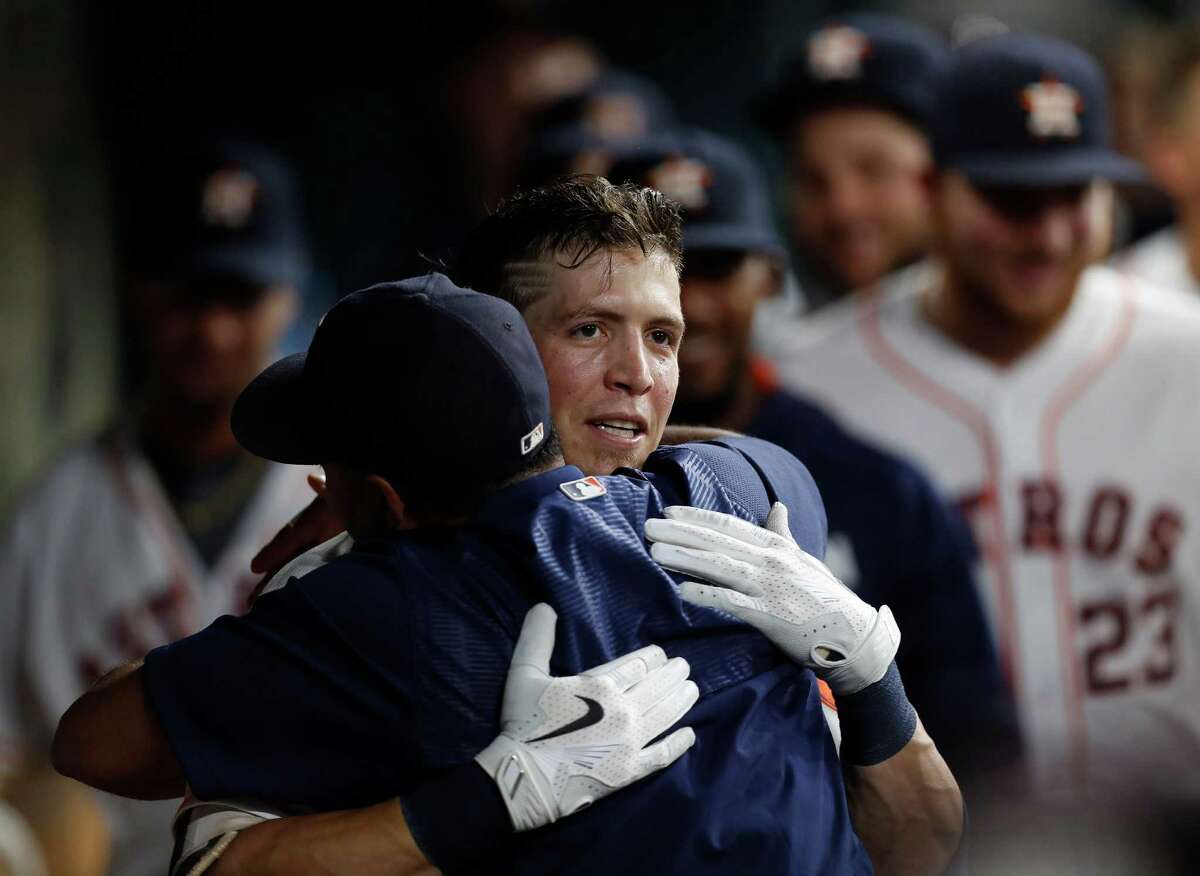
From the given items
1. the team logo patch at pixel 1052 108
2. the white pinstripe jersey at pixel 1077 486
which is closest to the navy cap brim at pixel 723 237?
the white pinstripe jersey at pixel 1077 486

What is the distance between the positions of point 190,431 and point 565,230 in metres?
2.39

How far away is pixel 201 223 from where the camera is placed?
3730 mm

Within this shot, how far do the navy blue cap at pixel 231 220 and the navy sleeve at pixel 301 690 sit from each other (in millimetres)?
2480

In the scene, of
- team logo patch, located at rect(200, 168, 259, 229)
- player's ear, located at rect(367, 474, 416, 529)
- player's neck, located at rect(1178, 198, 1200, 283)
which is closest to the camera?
player's ear, located at rect(367, 474, 416, 529)

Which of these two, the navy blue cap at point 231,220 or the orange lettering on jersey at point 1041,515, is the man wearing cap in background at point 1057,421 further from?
the navy blue cap at point 231,220

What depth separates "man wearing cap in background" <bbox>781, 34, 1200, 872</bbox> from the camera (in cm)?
335

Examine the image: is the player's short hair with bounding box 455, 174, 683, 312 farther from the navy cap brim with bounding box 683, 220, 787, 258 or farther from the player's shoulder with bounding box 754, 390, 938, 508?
the navy cap brim with bounding box 683, 220, 787, 258

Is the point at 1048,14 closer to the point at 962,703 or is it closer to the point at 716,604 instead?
the point at 962,703

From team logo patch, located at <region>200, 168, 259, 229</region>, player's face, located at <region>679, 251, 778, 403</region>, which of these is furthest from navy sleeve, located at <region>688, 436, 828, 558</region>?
team logo patch, located at <region>200, 168, 259, 229</region>

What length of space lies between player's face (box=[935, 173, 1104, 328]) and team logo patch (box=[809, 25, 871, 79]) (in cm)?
62

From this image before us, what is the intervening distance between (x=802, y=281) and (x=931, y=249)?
583mm

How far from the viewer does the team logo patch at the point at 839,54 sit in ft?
13.3

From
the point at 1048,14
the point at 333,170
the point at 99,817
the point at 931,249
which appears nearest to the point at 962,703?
the point at 931,249

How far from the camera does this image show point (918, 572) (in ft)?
9.84
